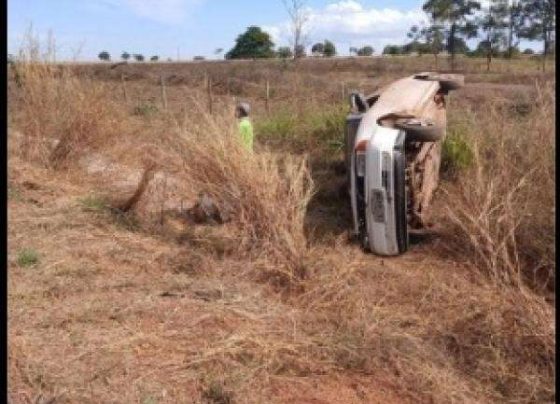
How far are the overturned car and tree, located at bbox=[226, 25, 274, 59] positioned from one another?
52.3m

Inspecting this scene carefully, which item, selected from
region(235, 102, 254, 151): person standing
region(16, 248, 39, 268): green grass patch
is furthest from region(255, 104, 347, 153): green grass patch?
region(16, 248, 39, 268): green grass patch

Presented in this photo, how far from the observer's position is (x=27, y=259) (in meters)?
5.47

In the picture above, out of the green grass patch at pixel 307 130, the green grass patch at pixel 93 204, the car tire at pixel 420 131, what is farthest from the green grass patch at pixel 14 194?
the car tire at pixel 420 131

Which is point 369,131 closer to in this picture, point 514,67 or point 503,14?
point 514,67

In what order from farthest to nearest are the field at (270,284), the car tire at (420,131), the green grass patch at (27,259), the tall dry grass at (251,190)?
the car tire at (420,131)
the green grass patch at (27,259)
the tall dry grass at (251,190)
the field at (270,284)

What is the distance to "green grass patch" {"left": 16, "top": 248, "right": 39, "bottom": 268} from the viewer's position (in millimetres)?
5445

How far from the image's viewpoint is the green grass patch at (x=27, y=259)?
5.45m

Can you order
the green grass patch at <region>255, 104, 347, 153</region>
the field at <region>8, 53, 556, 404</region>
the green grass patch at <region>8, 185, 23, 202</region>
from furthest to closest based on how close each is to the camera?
the green grass patch at <region>255, 104, 347, 153</region> < the green grass patch at <region>8, 185, 23, 202</region> < the field at <region>8, 53, 556, 404</region>

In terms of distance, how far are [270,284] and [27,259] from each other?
2.05 meters

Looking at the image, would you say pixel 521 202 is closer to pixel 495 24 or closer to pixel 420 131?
pixel 420 131

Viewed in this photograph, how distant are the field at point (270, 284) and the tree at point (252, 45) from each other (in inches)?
1998

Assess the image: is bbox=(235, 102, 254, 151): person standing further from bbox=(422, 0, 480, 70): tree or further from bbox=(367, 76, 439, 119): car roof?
bbox=(422, 0, 480, 70): tree

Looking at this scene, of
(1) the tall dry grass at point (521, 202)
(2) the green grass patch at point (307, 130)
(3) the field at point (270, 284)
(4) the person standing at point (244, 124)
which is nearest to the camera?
(3) the field at point (270, 284)

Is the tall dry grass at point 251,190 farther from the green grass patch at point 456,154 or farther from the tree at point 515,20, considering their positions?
the tree at point 515,20
